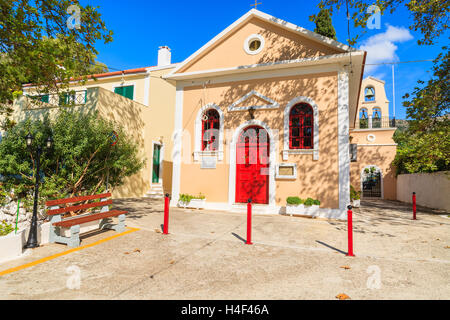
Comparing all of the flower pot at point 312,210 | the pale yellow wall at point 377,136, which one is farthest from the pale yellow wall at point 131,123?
the pale yellow wall at point 377,136

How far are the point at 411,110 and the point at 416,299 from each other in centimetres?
834

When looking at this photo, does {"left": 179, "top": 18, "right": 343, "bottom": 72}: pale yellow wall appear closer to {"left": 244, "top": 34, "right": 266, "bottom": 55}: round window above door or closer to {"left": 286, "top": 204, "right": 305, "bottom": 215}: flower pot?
{"left": 244, "top": 34, "right": 266, "bottom": 55}: round window above door

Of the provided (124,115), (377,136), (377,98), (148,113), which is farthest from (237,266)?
(377,98)

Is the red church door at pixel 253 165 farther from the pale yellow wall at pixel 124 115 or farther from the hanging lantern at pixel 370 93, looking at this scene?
the hanging lantern at pixel 370 93

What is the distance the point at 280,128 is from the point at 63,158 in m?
7.45

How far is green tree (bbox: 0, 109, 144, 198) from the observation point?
19.9 ft

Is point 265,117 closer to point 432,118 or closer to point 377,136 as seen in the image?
point 432,118

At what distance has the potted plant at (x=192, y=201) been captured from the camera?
404 inches

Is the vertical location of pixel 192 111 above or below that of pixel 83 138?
above

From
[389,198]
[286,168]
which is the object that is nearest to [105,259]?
[286,168]
